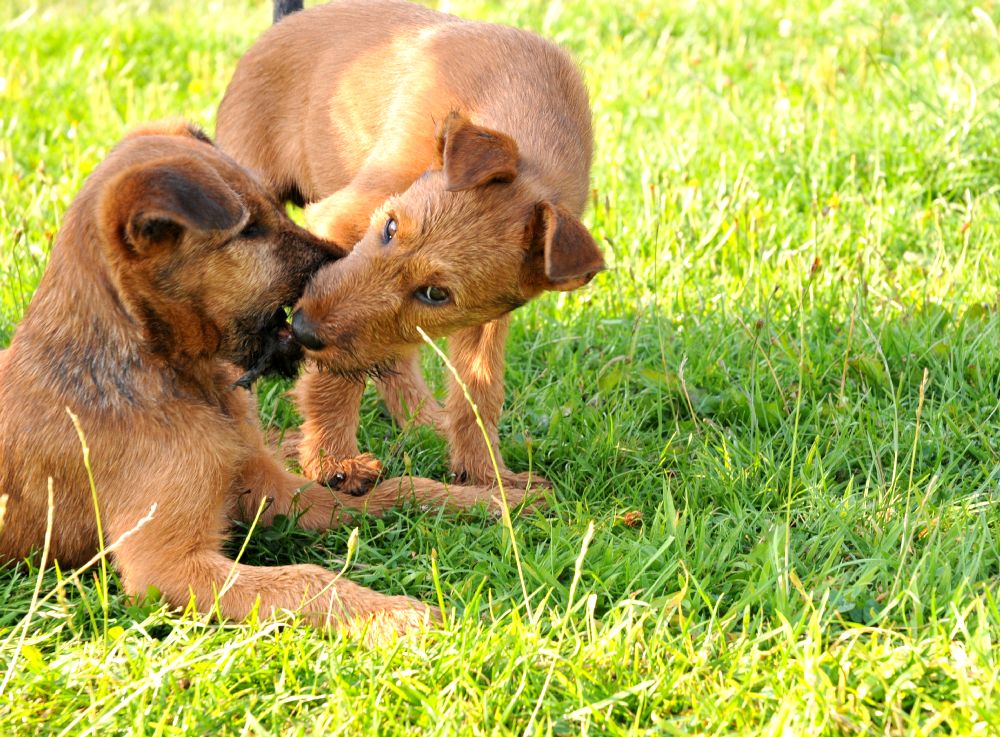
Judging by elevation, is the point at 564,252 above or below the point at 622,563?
above

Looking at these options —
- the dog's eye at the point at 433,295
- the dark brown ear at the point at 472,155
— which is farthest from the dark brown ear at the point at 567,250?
the dog's eye at the point at 433,295

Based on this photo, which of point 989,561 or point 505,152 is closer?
point 989,561

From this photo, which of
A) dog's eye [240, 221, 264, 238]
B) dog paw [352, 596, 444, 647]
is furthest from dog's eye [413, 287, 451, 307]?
dog paw [352, 596, 444, 647]

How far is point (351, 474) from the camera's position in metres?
3.99

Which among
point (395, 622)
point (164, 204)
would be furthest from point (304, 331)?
point (395, 622)

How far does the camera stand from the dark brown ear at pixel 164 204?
9.82 feet

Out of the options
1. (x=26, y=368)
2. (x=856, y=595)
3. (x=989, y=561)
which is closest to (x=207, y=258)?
(x=26, y=368)

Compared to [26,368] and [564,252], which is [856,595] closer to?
[564,252]

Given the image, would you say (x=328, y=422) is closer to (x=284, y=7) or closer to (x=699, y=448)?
(x=699, y=448)

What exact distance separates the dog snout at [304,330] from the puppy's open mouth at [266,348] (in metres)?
0.05

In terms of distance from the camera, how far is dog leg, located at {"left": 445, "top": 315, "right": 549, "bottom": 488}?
4246mm

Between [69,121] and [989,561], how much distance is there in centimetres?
595

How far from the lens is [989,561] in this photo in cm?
318

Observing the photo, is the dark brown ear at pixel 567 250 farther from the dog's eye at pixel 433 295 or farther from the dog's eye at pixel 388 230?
the dog's eye at pixel 388 230
